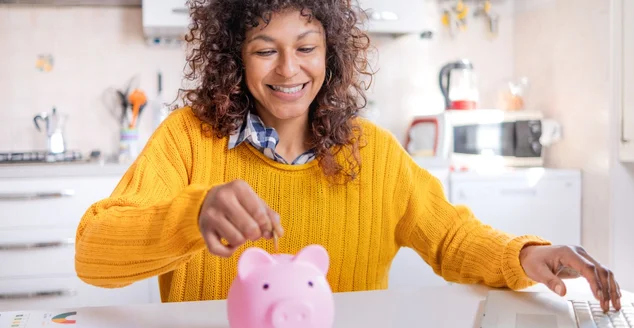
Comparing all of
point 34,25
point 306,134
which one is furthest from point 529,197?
point 34,25

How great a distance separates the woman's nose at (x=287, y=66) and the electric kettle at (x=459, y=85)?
65.8 inches

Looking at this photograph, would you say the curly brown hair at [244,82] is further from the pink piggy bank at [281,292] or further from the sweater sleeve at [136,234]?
the pink piggy bank at [281,292]

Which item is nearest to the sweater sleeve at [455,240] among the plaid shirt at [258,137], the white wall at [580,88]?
the plaid shirt at [258,137]

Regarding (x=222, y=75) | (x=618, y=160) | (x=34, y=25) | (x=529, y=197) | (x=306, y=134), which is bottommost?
(x=529, y=197)

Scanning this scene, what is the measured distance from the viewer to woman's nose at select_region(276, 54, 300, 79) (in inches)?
46.5

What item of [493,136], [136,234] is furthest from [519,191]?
[136,234]

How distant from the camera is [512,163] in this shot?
2777 millimetres

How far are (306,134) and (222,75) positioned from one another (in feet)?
0.68

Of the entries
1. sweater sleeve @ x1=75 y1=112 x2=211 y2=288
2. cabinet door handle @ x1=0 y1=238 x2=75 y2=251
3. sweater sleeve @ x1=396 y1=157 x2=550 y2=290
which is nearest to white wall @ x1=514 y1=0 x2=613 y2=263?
sweater sleeve @ x1=396 y1=157 x2=550 y2=290

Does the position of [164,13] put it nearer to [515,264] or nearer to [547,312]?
[515,264]

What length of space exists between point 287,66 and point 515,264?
1.66 ft

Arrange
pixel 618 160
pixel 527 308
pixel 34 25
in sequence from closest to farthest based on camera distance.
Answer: pixel 527 308 → pixel 618 160 → pixel 34 25

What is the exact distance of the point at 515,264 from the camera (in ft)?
3.53

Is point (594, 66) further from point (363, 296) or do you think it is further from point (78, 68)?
point (78, 68)
